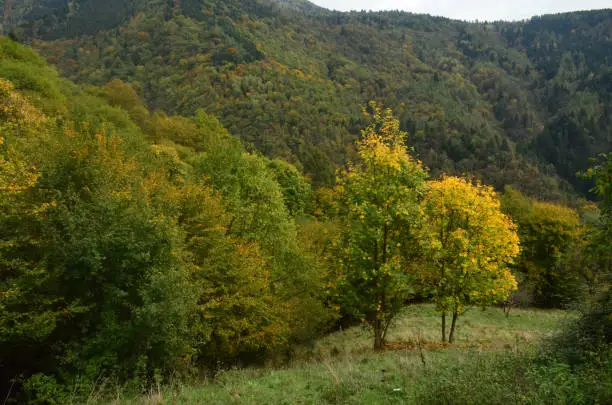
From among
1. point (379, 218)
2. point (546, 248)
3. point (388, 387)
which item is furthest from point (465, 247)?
point (546, 248)

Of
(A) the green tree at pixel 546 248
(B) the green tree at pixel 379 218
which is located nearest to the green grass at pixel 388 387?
(B) the green tree at pixel 379 218

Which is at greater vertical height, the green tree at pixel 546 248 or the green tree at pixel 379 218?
the green tree at pixel 379 218

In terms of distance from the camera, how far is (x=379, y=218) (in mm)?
13672

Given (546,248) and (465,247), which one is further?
(546,248)

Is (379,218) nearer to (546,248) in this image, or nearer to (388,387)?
(388,387)

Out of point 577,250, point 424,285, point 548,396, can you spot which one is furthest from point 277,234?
point 577,250

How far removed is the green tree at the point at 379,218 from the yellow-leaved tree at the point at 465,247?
2906mm

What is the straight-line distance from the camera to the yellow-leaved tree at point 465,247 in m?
17.4

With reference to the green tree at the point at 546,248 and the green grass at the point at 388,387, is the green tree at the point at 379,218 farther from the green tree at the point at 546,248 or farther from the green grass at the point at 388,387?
the green tree at the point at 546,248

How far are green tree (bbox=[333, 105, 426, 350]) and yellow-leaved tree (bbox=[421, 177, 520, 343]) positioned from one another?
2.91 m

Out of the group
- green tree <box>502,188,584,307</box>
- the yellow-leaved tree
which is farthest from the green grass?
green tree <box>502,188,584,307</box>

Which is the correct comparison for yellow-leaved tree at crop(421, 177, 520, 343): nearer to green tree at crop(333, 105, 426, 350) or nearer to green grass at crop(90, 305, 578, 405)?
green tree at crop(333, 105, 426, 350)

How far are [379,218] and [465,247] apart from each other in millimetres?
5667

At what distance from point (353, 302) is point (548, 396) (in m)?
9.42
